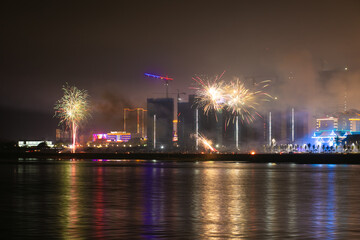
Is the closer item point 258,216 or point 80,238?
point 80,238

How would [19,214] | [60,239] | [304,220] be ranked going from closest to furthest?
[60,239]
[304,220]
[19,214]

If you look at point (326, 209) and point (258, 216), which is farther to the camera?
point (326, 209)

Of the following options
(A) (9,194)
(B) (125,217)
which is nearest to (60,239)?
(B) (125,217)

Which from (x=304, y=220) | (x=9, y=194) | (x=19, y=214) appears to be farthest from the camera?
(x=9, y=194)

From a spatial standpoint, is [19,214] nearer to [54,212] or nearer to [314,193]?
[54,212]

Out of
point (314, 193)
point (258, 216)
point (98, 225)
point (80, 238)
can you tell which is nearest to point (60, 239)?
point (80, 238)

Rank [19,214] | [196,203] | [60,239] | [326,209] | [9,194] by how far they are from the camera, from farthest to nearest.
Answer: [9,194] → [196,203] → [326,209] → [19,214] → [60,239]

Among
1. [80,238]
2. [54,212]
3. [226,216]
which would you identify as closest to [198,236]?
[80,238]

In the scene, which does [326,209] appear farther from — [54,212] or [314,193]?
[54,212]

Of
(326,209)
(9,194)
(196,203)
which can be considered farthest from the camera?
(9,194)
